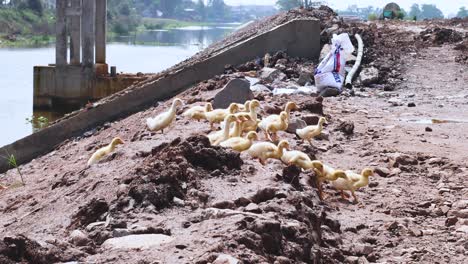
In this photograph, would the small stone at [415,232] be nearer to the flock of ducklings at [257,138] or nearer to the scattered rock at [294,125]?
the flock of ducklings at [257,138]

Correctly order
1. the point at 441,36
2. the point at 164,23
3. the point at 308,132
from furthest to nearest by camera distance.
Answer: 1. the point at 164,23
2. the point at 441,36
3. the point at 308,132

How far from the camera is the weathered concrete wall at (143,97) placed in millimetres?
15844

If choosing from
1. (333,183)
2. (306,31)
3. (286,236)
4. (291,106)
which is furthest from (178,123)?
(306,31)

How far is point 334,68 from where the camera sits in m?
15.8

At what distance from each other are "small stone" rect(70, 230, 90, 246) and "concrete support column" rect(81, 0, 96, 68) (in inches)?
773

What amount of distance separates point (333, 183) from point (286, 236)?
2.21 meters

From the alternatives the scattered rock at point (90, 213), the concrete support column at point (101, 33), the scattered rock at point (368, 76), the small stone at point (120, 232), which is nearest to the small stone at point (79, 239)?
the small stone at point (120, 232)

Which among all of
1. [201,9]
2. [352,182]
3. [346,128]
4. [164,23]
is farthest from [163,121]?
[201,9]

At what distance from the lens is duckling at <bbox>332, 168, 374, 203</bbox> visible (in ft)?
27.3

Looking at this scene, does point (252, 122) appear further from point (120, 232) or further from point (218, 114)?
point (120, 232)

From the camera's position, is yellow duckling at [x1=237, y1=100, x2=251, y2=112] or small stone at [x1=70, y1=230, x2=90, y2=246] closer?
small stone at [x1=70, y1=230, x2=90, y2=246]

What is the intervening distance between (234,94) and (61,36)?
15.1m

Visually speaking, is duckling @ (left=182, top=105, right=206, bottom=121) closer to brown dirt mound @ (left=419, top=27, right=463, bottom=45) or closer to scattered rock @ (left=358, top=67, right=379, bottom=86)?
scattered rock @ (left=358, top=67, right=379, bottom=86)

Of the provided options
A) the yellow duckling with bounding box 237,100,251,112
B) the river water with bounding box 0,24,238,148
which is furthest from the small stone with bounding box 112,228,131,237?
the river water with bounding box 0,24,238,148
